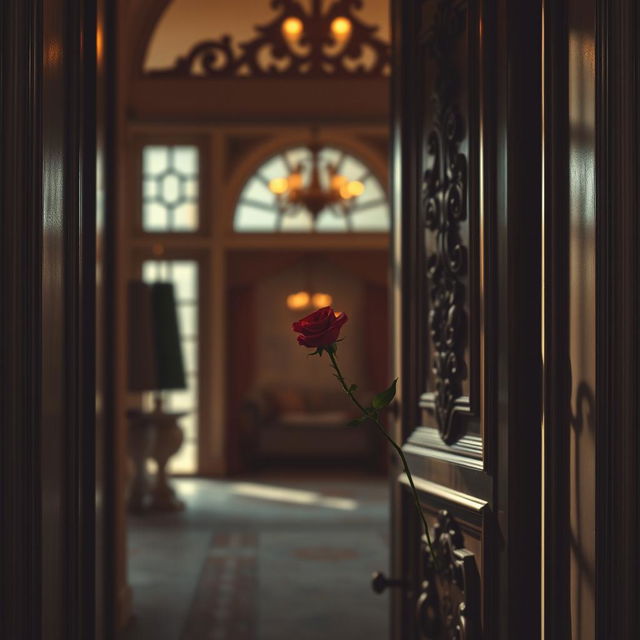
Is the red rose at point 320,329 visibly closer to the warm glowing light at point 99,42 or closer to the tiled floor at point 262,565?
the warm glowing light at point 99,42

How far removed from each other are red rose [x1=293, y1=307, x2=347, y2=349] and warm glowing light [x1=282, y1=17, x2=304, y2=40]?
4121 millimetres

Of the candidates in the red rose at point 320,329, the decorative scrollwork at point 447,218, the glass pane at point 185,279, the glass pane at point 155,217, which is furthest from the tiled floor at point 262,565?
the glass pane at point 155,217

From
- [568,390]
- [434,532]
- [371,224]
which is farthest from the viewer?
[371,224]

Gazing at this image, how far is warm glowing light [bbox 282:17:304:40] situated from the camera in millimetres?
5688

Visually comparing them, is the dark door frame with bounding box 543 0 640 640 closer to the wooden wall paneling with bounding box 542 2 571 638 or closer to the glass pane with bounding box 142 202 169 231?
the wooden wall paneling with bounding box 542 2 571 638

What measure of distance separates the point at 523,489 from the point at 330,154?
8.08 m

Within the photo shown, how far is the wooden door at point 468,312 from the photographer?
2141mm

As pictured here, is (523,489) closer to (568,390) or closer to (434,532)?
(568,390)

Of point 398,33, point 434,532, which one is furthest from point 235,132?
point 434,532

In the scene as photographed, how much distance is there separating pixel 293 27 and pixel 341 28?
0.31 meters

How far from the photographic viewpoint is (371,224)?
989cm

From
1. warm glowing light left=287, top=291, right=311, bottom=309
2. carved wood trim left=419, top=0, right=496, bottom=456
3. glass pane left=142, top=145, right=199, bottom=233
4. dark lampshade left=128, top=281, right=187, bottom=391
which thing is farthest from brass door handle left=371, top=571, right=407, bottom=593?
warm glowing light left=287, top=291, right=311, bottom=309

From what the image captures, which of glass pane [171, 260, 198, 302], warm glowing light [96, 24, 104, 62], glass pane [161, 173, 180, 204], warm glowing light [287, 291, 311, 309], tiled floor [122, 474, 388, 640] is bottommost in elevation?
tiled floor [122, 474, 388, 640]
